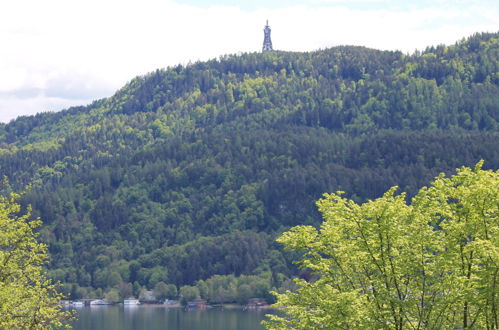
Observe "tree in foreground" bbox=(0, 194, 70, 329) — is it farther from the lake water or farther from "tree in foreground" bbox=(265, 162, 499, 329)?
the lake water

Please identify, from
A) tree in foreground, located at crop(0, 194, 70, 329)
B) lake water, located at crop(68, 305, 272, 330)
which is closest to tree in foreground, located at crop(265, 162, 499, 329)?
tree in foreground, located at crop(0, 194, 70, 329)

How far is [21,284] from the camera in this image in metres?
42.7

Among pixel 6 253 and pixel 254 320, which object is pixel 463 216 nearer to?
pixel 6 253

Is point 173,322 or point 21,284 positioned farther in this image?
point 173,322

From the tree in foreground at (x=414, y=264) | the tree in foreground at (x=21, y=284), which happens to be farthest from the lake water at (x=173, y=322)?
the tree in foreground at (x=414, y=264)

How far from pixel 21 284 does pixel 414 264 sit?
17.4 meters

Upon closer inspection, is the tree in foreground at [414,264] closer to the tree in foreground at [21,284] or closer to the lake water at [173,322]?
the tree in foreground at [21,284]

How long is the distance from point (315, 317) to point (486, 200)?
895cm

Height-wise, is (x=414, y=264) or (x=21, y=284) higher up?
(x=414, y=264)

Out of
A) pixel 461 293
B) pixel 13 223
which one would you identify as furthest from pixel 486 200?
pixel 13 223

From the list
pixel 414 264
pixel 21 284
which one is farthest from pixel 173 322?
pixel 414 264

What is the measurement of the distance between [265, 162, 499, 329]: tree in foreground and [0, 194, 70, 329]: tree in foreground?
34.1 ft

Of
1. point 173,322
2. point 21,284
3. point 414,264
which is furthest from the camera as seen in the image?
point 173,322

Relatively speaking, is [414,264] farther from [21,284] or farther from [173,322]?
[173,322]
